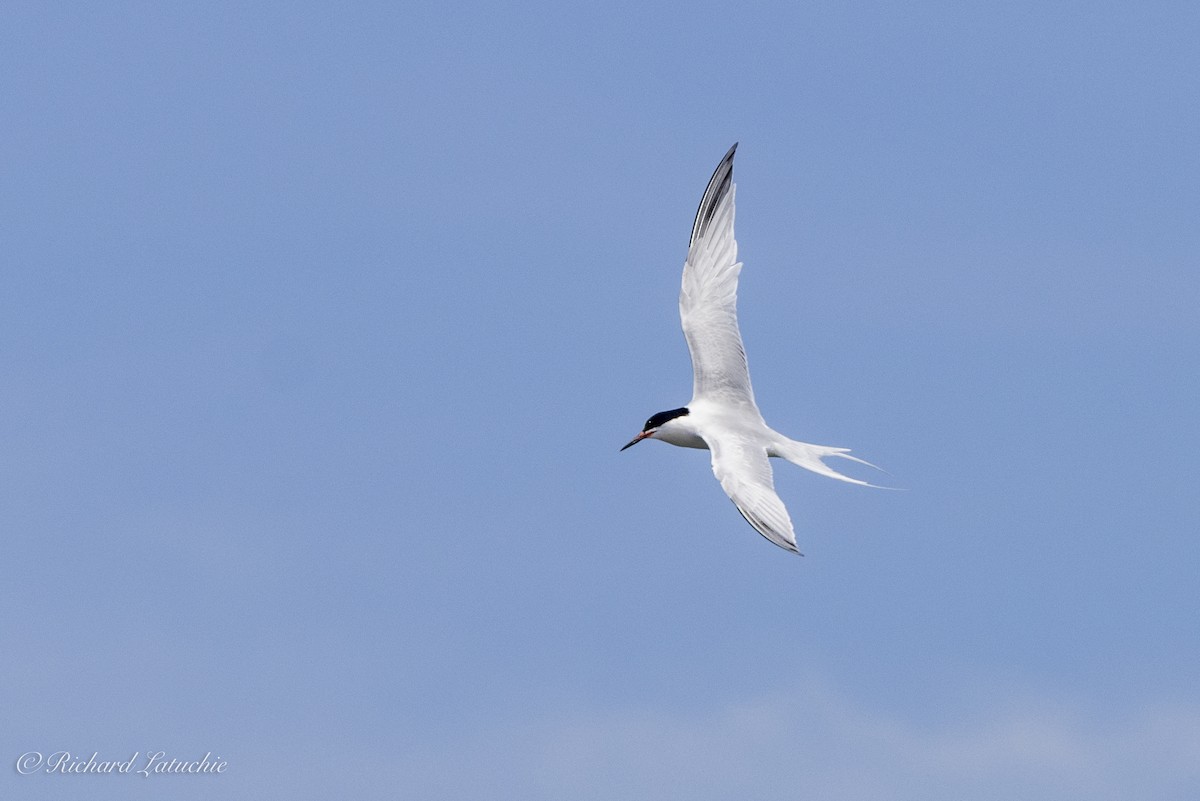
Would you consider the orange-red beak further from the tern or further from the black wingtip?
the black wingtip

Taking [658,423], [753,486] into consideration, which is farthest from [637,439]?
[753,486]

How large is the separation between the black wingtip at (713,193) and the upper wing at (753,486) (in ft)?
12.1

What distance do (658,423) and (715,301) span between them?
2.02 meters

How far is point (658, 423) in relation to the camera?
19.5m

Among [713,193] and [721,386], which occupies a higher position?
[713,193]

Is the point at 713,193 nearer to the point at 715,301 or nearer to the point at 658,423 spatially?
the point at 715,301

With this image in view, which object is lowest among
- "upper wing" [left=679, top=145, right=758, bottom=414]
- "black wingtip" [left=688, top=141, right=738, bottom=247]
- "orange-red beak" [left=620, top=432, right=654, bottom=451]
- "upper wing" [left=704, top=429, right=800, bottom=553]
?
"upper wing" [left=704, top=429, right=800, bottom=553]

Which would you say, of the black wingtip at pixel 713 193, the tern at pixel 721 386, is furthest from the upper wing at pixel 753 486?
the black wingtip at pixel 713 193

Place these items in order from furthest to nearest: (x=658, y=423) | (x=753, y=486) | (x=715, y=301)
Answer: (x=715, y=301) → (x=658, y=423) → (x=753, y=486)

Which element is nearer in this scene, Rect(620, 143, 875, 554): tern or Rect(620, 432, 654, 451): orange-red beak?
Rect(620, 143, 875, 554): tern

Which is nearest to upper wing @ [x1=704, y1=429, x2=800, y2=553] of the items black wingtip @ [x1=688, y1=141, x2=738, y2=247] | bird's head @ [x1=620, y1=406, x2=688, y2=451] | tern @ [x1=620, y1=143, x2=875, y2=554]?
tern @ [x1=620, y1=143, x2=875, y2=554]

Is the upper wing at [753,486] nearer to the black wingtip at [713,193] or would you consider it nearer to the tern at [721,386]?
the tern at [721,386]

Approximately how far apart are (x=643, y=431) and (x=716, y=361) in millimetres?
1293

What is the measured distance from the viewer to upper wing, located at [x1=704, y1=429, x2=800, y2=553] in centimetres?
1583
